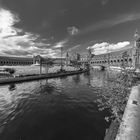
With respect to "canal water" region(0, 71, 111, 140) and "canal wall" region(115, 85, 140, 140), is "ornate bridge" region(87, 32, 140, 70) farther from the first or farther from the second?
"canal wall" region(115, 85, 140, 140)

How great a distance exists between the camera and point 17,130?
744 centimetres

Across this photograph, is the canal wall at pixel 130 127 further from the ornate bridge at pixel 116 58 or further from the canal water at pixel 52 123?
the ornate bridge at pixel 116 58

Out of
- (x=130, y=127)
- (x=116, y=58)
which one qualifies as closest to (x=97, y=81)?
(x=130, y=127)

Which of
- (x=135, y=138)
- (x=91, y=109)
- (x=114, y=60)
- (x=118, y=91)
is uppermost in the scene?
(x=114, y=60)

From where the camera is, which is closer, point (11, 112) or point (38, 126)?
point (38, 126)

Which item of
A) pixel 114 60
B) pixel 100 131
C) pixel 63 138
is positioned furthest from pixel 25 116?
pixel 114 60

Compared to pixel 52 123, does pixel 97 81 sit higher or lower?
higher

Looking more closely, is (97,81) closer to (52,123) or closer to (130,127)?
(52,123)

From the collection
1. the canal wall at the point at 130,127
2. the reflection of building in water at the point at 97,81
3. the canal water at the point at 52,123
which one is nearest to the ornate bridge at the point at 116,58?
the reflection of building in water at the point at 97,81

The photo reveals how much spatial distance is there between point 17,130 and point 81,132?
5492 millimetres

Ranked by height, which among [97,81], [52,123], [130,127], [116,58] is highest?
[116,58]

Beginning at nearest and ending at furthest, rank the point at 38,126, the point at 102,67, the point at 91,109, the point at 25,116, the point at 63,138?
the point at 63,138 → the point at 38,126 → the point at 25,116 → the point at 91,109 → the point at 102,67

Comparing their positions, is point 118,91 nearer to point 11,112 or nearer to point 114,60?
point 11,112

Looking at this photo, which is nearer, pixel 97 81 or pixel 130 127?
pixel 130 127
